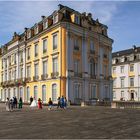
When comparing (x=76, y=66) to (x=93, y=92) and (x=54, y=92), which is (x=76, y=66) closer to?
(x=54, y=92)

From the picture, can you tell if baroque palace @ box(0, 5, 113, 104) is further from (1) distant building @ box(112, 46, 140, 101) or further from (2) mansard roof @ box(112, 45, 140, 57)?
(2) mansard roof @ box(112, 45, 140, 57)

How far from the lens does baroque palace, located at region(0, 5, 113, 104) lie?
3941cm

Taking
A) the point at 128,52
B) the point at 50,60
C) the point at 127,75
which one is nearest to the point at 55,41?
the point at 50,60

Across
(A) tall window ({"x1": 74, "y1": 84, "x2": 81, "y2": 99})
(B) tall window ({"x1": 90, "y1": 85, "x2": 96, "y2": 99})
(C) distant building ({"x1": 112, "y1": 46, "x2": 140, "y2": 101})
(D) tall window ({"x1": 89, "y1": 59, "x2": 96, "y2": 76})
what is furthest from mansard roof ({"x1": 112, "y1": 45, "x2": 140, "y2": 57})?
(A) tall window ({"x1": 74, "y1": 84, "x2": 81, "y2": 99})

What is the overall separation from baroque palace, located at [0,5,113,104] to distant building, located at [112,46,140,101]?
20.2 meters

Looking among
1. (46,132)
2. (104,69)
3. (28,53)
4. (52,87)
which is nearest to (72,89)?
(52,87)

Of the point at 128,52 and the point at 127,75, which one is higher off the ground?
the point at 128,52

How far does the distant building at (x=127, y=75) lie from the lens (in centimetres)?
6606

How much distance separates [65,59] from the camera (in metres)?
39.1

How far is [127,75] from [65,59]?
33105 millimetres

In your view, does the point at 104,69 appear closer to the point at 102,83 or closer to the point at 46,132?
the point at 102,83

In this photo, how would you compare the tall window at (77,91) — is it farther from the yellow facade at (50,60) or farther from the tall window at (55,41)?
the tall window at (55,41)

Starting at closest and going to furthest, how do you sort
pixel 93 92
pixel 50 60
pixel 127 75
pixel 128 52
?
pixel 50 60, pixel 93 92, pixel 127 75, pixel 128 52

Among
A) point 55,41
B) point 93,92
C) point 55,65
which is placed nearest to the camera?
point 55,65
